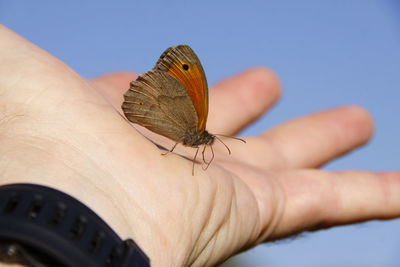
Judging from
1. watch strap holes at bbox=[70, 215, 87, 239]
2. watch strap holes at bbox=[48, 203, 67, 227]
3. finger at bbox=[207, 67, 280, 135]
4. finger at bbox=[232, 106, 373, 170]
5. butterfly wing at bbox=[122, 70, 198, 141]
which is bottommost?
finger at bbox=[232, 106, 373, 170]

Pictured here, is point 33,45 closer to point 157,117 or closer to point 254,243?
point 157,117

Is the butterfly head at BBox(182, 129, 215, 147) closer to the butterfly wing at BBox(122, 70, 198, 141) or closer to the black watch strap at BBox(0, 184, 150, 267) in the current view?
the butterfly wing at BBox(122, 70, 198, 141)

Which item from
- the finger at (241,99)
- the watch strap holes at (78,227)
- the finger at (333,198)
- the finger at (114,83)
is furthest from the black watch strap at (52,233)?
the finger at (241,99)

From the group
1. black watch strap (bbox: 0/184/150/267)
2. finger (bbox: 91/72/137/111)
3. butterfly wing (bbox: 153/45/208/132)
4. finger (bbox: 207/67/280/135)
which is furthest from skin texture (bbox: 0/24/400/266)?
finger (bbox: 91/72/137/111)

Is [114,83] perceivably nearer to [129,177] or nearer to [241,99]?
[241,99]

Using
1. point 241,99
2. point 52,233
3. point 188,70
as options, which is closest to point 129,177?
point 52,233

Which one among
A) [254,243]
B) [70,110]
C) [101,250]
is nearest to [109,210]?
[101,250]
